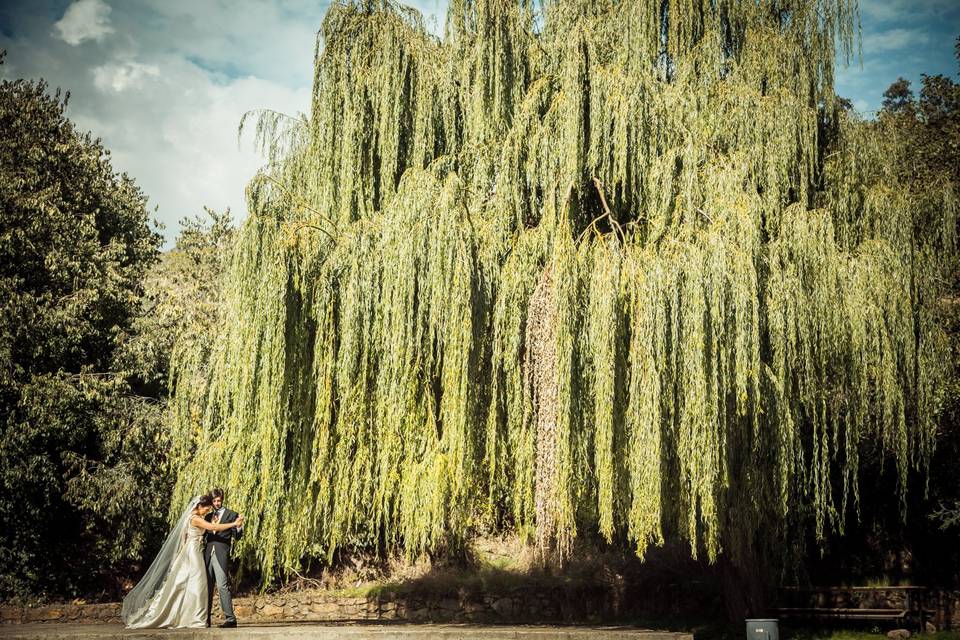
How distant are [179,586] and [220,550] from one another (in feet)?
1.76

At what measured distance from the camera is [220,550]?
8.50 m

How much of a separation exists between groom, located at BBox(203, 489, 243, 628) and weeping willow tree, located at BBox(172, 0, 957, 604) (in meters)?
0.28

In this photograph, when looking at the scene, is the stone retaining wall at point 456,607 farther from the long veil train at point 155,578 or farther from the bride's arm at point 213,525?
the bride's arm at point 213,525

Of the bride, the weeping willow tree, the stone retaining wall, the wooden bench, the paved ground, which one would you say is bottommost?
the stone retaining wall

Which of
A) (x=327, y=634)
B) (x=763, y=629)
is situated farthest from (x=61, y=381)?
(x=763, y=629)

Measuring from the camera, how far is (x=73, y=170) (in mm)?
17703

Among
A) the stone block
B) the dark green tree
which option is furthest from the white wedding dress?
the stone block

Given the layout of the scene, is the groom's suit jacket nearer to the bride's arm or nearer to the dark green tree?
the bride's arm

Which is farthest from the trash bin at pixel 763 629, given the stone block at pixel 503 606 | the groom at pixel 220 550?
the stone block at pixel 503 606

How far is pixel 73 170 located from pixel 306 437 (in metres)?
12.6

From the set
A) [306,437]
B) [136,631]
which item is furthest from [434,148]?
[136,631]

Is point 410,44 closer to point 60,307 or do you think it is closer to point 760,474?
point 760,474

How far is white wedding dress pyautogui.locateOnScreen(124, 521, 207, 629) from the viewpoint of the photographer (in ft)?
26.2

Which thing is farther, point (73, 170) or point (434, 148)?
point (73, 170)
